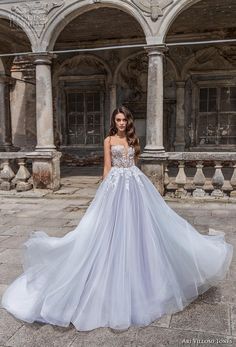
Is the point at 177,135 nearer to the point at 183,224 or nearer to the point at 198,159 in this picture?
the point at 198,159

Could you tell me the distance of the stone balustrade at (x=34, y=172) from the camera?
26.2 ft

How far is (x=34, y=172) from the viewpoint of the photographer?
26.6ft

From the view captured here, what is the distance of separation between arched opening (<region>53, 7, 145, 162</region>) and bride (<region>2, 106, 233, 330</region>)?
9535mm

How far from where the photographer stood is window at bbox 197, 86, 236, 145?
38.3 feet

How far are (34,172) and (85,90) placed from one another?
5.64 m

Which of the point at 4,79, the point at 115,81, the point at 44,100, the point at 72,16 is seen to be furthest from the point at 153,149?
the point at 4,79

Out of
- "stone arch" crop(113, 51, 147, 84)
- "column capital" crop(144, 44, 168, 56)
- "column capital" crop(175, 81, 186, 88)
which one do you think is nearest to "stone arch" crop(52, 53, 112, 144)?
"stone arch" crop(113, 51, 147, 84)

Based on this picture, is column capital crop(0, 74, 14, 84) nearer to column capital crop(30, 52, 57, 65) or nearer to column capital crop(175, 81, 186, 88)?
A: column capital crop(30, 52, 57, 65)

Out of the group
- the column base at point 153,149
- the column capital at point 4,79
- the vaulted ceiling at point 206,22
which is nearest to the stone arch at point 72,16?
the vaulted ceiling at point 206,22

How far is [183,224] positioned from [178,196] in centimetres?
428

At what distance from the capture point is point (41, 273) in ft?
10.1

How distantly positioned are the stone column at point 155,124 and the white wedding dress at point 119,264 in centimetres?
417

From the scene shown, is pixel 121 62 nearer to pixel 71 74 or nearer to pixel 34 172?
pixel 71 74

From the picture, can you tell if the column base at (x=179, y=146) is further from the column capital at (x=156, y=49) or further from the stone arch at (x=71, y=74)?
the column capital at (x=156, y=49)
